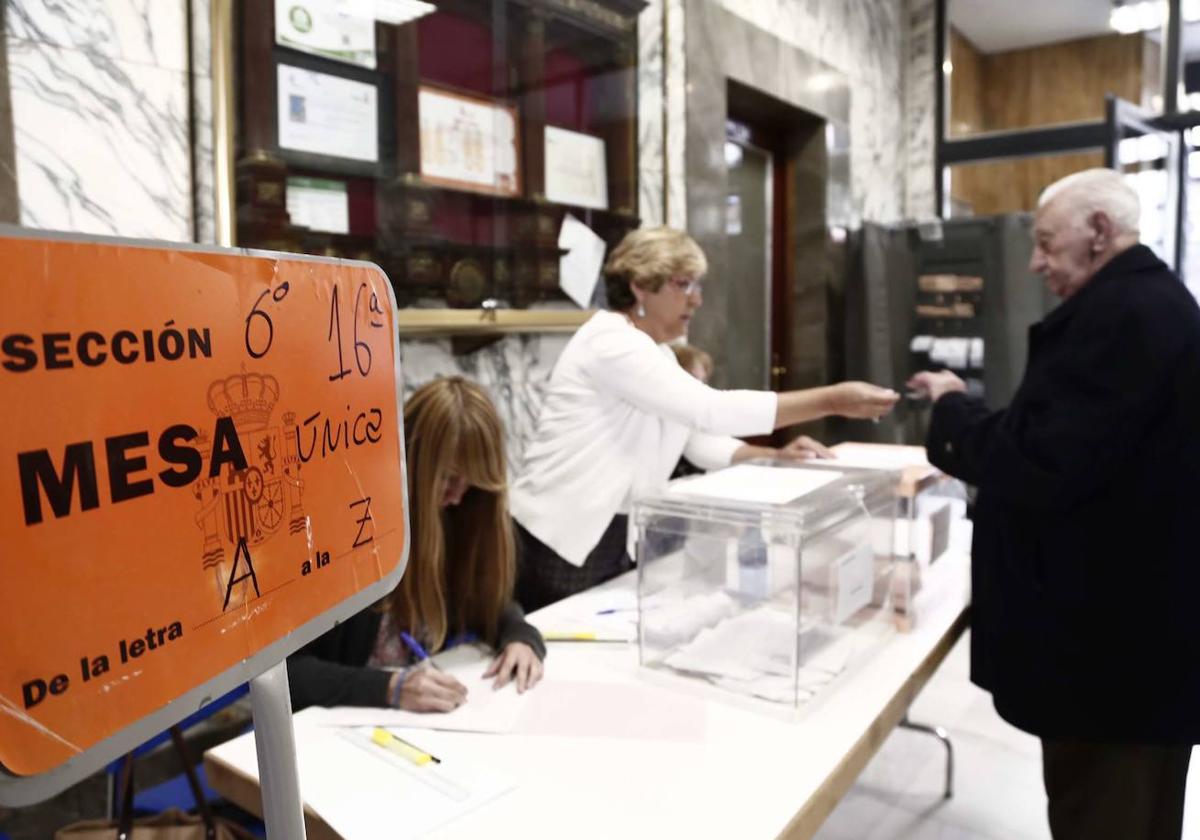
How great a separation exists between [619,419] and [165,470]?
4.91 feet

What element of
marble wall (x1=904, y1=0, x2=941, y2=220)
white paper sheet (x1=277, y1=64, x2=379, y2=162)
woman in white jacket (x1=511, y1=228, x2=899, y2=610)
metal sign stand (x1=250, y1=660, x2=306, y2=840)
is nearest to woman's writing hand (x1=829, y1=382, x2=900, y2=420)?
woman in white jacket (x1=511, y1=228, x2=899, y2=610)

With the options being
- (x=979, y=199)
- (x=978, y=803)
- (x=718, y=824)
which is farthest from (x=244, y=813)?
(x=979, y=199)

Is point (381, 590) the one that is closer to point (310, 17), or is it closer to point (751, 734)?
point (751, 734)

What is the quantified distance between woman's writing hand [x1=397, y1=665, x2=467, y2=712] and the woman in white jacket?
2.32 ft

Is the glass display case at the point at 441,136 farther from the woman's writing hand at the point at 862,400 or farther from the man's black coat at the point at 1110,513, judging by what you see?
the man's black coat at the point at 1110,513

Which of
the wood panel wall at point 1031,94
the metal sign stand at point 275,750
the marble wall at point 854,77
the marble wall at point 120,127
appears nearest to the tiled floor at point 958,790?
the marble wall at point 120,127

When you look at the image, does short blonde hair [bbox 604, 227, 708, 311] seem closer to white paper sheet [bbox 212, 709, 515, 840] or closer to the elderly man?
the elderly man

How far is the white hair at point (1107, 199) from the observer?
5.04 ft

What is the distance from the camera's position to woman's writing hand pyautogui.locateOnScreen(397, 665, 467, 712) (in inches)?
47.9

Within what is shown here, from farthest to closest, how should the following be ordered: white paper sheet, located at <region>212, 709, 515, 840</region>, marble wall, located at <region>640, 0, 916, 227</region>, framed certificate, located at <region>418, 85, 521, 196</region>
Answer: marble wall, located at <region>640, 0, 916, 227</region> → framed certificate, located at <region>418, 85, 521, 196</region> → white paper sheet, located at <region>212, 709, 515, 840</region>

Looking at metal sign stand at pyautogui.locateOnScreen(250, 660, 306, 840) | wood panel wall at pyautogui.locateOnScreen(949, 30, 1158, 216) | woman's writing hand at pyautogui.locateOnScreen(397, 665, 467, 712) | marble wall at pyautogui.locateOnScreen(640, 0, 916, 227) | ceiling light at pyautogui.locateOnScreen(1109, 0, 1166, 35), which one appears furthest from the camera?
wood panel wall at pyautogui.locateOnScreen(949, 30, 1158, 216)

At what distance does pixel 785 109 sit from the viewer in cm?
393

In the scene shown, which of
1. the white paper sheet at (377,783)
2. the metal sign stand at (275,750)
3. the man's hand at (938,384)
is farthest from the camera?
the man's hand at (938,384)

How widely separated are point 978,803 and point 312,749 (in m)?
1.95
